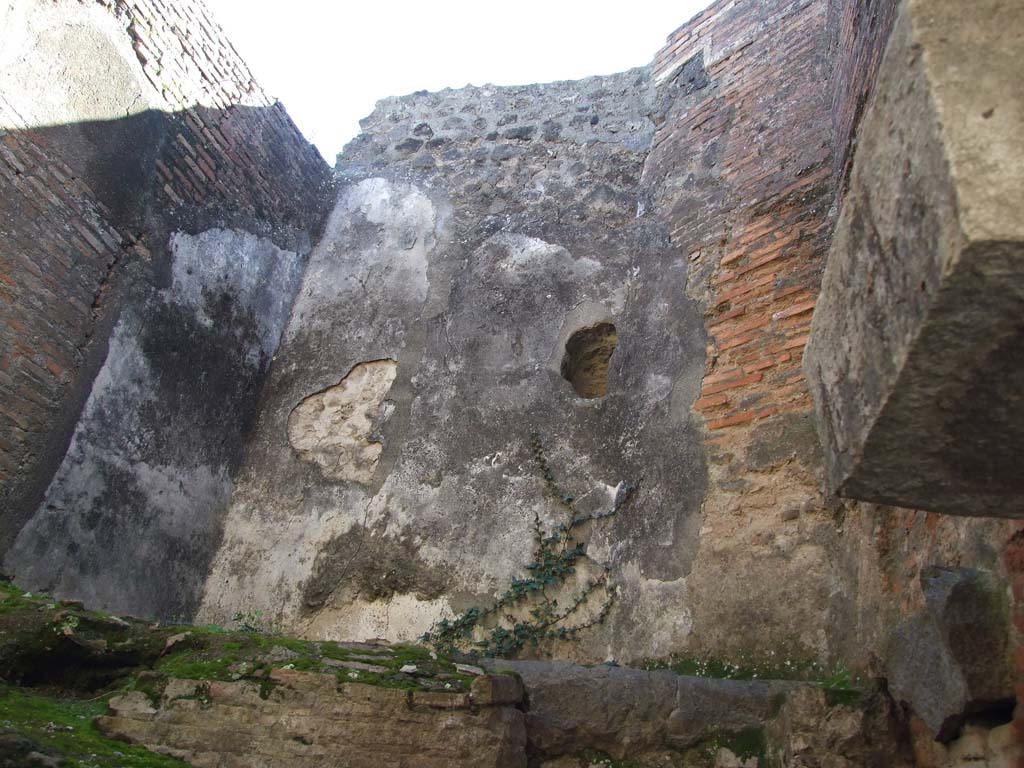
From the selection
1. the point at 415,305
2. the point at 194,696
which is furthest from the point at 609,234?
the point at 194,696

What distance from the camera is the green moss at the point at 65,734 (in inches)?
75.2

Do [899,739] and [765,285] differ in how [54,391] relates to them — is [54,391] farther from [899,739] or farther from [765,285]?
[899,739]

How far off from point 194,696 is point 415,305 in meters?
3.40

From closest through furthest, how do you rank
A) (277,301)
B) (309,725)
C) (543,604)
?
(309,725) → (543,604) → (277,301)

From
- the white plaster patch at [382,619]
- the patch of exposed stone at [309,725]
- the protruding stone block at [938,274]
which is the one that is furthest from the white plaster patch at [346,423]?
the protruding stone block at [938,274]

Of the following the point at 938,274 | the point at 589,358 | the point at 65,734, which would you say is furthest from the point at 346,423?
the point at 938,274

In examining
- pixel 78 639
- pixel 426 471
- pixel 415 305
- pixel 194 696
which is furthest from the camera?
pixel 415 305

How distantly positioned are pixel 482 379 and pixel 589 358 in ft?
2.25

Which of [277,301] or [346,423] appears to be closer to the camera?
[346,423]

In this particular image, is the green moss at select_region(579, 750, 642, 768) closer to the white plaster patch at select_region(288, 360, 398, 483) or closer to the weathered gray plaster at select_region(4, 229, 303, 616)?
the white plaster patch at select_region(288, 360, 398, 483)

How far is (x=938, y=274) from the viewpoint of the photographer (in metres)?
0.95

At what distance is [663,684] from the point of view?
2.84 m

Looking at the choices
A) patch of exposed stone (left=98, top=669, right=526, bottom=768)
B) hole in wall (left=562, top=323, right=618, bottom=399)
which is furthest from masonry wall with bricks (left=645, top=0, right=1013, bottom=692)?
patch of exposed stone (left=98, top=669, right=526, bottom=768)

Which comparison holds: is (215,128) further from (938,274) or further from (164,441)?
(938,274)
